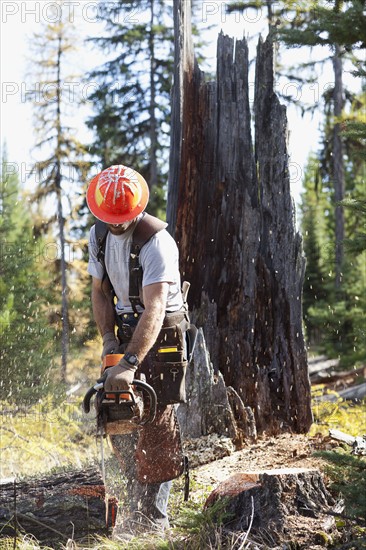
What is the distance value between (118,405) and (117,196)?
4.38 feet

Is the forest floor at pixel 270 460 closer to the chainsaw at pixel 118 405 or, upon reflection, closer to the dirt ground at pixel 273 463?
the dirt ground at pixel 273 463

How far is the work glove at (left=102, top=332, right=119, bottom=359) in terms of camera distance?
4902 mm

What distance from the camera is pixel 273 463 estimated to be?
18.7 feet

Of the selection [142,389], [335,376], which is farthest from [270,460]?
[335,376]

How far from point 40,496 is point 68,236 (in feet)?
51.0

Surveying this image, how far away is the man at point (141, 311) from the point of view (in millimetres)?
4566

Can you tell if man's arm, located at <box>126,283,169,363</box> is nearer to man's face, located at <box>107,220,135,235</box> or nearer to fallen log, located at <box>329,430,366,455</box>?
man's face, located at <box>107,220,135,235</box>

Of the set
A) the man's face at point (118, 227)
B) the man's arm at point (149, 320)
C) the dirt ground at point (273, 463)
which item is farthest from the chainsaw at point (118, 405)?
the dirt ground at point (273, 463)

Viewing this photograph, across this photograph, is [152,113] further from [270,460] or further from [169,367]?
[169,367]

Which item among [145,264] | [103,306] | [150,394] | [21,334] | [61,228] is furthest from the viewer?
[61,228]

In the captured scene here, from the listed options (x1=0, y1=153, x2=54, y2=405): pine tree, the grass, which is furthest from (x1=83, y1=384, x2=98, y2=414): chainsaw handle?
(x1=0, y1=153, x2=54, y2=405): pine tree

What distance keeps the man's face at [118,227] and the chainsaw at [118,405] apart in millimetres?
822

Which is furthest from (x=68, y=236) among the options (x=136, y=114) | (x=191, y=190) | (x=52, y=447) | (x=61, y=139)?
(x=191, y=190)

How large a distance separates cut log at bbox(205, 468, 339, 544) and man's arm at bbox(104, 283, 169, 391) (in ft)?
3.39
